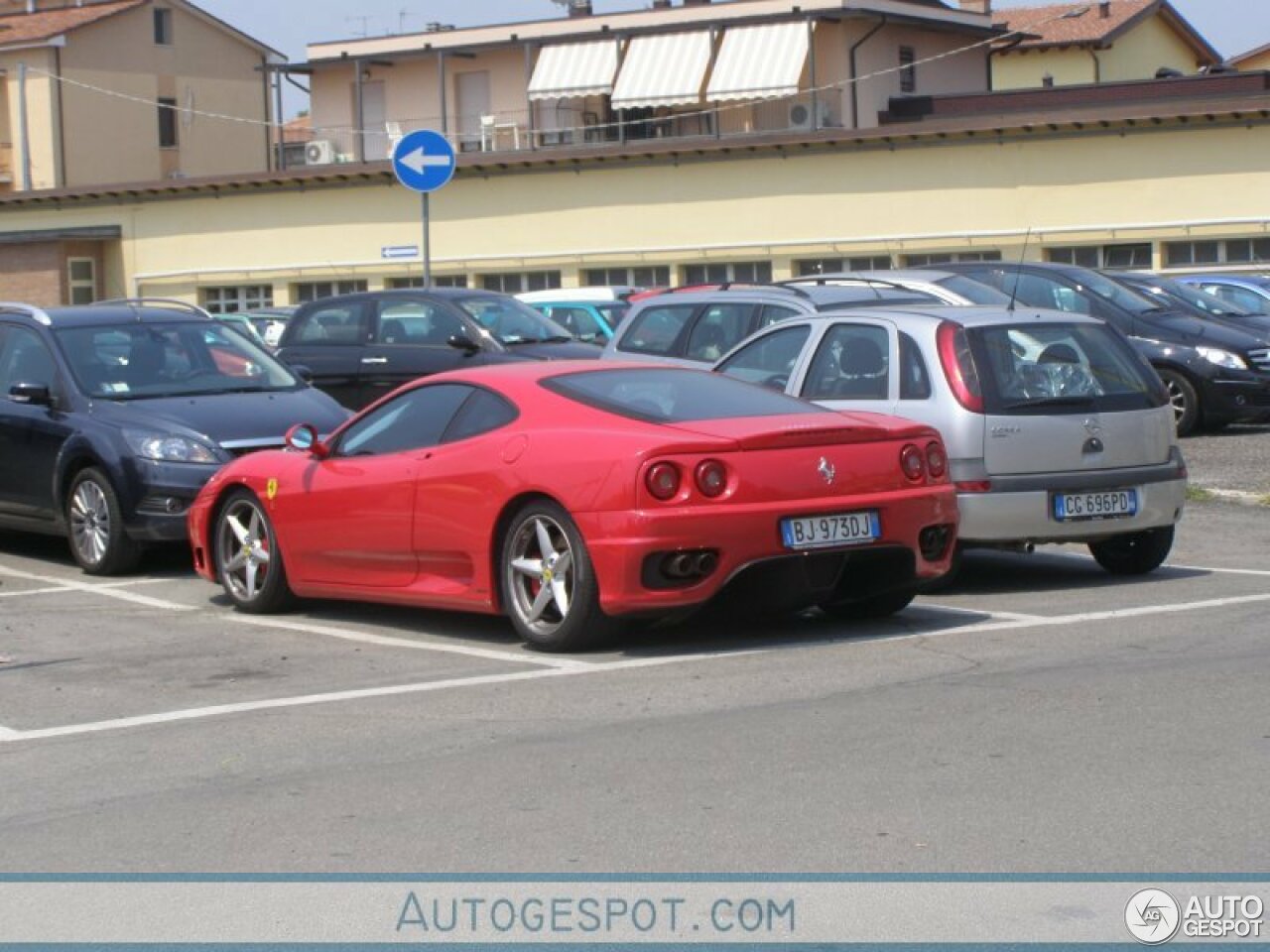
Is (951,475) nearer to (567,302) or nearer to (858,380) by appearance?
(858,380)

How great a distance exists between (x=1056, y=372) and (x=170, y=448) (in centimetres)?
544

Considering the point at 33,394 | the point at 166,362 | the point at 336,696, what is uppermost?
the point at 166,362

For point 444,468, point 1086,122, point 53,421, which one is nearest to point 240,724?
point 444,468

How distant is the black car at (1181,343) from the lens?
20766 millimetres

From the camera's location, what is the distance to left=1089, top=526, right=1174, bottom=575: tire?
1181 cm

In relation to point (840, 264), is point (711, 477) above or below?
below

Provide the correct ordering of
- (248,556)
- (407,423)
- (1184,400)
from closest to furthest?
(407,423) < (248,556) < (1184,400)

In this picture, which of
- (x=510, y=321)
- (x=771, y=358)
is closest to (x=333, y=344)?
(x=510, y=321)

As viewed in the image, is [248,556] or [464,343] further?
[464,343]

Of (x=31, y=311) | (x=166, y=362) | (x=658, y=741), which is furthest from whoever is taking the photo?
(x=31, y=311)

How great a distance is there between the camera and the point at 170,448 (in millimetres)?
13156

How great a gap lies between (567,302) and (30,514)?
46.1 feet

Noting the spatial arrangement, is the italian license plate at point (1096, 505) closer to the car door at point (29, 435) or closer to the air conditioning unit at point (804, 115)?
the car door at point (29, 435)

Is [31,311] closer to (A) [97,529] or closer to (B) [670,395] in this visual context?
(A) [97,529]
